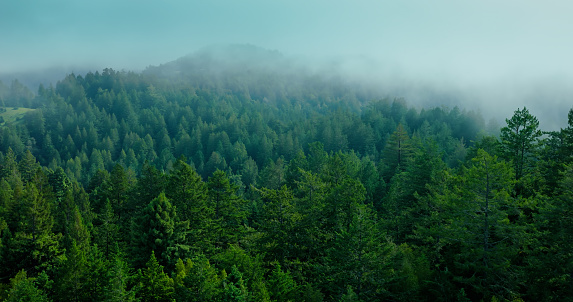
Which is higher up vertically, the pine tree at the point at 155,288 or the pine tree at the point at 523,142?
the pine tree at the point at 523,142

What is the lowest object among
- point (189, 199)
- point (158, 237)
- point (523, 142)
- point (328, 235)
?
point (158, 237)

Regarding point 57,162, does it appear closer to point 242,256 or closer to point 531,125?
point 242,256

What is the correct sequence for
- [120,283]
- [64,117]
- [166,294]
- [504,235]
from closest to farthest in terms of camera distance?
[504,235], [120,283], [166,294], [64,117]

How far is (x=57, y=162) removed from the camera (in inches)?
5027

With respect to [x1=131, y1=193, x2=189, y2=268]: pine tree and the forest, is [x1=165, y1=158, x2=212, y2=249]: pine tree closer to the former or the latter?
the forest

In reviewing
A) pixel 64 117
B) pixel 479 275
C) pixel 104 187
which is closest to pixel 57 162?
pixel 64 117

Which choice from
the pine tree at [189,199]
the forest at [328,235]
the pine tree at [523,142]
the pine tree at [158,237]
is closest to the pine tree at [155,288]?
the forest at [328,235]

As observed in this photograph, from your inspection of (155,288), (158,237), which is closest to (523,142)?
(155,288)

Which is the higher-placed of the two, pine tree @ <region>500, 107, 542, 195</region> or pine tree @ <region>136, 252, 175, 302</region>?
pine tree @ <region>500, 107, 542, 195</region>

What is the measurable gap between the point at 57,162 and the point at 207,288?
419ft

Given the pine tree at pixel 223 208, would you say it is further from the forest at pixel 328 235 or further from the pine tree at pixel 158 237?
the pine tree at pixel 158 237

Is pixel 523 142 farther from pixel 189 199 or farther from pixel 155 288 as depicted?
pixel 155 288

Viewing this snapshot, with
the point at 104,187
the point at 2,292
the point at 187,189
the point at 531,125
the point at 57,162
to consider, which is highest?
the point at 531,125

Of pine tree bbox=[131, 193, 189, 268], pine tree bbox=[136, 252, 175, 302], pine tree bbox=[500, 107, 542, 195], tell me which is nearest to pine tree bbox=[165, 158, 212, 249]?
pine tree bbox=[131, 193, 189, 268]
